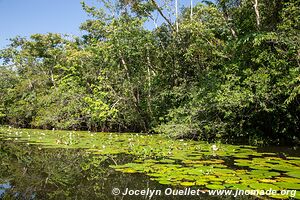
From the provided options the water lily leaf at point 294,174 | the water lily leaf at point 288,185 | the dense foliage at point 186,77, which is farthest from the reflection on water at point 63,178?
the dense foliage at point 186,77

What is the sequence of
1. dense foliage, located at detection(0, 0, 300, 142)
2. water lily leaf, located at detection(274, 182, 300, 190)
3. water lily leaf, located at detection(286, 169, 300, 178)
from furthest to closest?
1. dense foliage, located at detection(0, 0, 300, 142)
2. water lily leaf, located at detection(286, 169, 300, 178)
3. water lily leaf, located at detection(274, 182, 300, 190)

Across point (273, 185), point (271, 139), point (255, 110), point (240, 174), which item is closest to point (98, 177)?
point (240, 174)

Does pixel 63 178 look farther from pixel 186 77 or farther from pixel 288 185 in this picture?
pixel 186 77

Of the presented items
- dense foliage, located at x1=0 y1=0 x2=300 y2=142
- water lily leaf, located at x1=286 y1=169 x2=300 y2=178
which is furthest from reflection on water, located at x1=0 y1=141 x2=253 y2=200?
dense foliage, located at x1=0 y1=0 x2=300 y2=142

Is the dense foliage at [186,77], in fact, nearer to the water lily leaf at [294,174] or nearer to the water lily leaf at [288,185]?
the water lily leaf at [294,174]

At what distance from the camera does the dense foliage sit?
32.4 feet

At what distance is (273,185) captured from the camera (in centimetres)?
405

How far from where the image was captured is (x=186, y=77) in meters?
15.2

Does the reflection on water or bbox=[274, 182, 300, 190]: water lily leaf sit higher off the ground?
A: bbox=[274, 182, 300, 190]: water lily leaf

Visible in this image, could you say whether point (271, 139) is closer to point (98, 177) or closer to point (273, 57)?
point (273, 57)

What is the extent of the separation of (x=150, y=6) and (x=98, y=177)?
565 inches

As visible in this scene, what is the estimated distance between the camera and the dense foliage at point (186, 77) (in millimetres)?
9883

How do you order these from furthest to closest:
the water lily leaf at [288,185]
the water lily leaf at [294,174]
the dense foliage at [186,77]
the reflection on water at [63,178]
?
the dense foliage at [186,77], the water lily leaf at [294,174], the water lily leaf at [288,185], the reflection on water at [63,178]

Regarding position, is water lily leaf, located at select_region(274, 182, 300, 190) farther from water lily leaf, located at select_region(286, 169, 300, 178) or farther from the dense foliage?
the dense foliage
